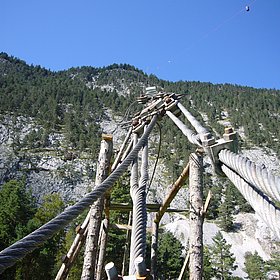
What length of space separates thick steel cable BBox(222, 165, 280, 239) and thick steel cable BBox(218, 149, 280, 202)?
0.23 feet

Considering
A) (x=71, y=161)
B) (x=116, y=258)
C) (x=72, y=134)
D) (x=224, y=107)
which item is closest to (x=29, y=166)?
(x=71, y=161)

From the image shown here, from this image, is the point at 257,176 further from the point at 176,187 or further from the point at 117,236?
the point at 117,236

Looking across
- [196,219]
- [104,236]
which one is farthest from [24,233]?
[196,219]

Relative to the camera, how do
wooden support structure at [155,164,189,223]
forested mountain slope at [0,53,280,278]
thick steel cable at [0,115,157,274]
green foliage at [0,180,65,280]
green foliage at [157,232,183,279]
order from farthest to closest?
forested mountain slope at [0,53,280,278] → green foliage at [157,232,183,279] → green foliage at [0,180,65,280] → wooden support structure at [155,164,189,223] → thick steel cable at [0,115,157,274]

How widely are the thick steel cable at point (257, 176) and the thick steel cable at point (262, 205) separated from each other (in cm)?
7

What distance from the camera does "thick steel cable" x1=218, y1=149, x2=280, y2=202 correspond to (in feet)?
3.44

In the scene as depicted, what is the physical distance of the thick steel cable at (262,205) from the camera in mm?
1107

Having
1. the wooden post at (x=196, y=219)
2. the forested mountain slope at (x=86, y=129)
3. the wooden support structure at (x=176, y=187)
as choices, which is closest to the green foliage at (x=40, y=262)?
the forested mountain slope at (x=86, y=129)

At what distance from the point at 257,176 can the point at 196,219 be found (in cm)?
342

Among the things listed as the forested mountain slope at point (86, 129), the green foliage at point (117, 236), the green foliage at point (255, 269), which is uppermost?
the forested mountain slope at point (86, 129)

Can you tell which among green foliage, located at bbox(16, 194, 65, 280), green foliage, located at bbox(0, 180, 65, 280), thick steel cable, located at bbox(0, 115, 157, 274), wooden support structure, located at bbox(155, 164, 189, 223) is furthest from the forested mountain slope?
thick steel cable, located at bbox(0, 115, 157, 274)

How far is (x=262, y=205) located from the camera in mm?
1227

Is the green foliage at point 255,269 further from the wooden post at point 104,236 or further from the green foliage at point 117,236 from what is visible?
the wooden post at point 104,236

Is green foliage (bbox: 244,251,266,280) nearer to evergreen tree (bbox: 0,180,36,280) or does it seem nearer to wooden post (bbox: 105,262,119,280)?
evergreen tree (bbox: 0,180,36,280)
